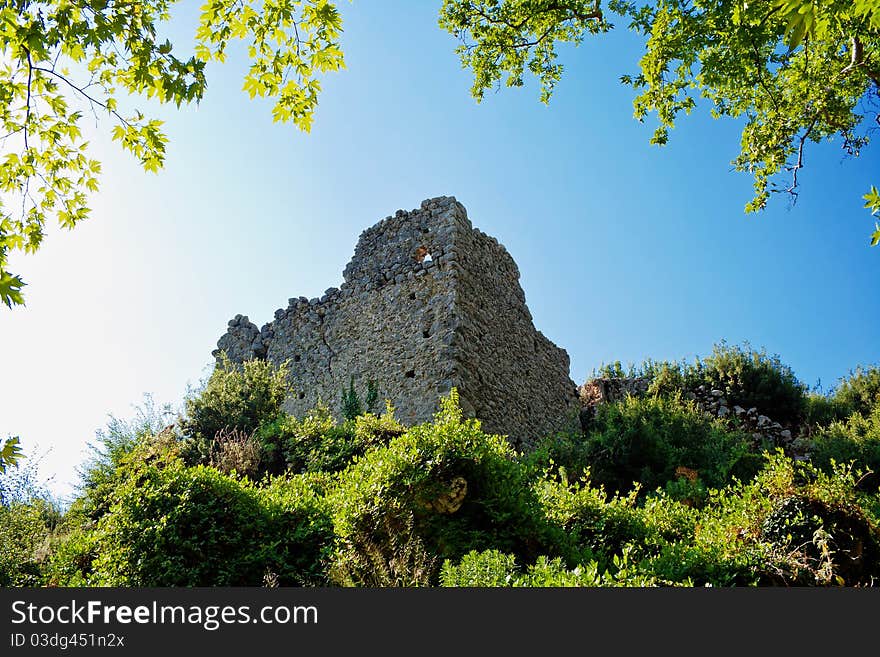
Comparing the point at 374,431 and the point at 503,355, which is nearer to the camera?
the point at 374,431

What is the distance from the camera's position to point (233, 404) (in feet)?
34.8

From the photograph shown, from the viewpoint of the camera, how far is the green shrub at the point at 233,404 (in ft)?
33.5

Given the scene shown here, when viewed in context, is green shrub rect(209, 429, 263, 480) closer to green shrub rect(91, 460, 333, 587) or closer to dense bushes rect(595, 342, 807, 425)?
green shrub rect(91, 460, 333, 587)

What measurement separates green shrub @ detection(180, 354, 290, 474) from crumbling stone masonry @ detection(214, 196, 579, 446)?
1022 mm

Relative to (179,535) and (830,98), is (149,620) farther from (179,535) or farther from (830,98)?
(830,98)

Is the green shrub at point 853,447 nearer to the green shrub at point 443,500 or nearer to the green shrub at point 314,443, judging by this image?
the green shrub at point 443,500

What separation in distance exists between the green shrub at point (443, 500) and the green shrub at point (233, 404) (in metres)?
4.96

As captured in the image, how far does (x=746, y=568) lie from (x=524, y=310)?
9109 mm

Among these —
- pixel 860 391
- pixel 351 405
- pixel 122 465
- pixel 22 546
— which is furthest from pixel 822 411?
pixel 22 546

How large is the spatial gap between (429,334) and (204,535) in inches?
229

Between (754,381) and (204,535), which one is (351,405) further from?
(754,381)

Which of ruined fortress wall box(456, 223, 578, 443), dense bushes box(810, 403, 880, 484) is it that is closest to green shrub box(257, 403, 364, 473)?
ruined fortress wall box(456, 223, 578, 443)

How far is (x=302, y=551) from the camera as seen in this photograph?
201 inches

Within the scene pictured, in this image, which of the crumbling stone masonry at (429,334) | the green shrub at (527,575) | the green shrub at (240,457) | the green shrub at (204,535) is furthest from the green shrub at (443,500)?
the crumbling stone masonry at (429,334)
